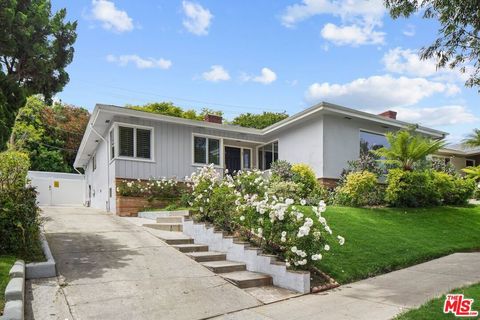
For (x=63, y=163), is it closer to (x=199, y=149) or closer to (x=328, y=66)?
(x=199, y=149)

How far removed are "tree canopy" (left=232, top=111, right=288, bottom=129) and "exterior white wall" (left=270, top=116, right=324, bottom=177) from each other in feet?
58.6

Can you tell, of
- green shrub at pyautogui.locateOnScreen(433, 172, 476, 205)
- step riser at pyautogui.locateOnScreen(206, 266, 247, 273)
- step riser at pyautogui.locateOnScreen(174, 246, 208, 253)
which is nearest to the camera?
step riser at pyautogui.locateOnScreen(206, 266, 247, 273)

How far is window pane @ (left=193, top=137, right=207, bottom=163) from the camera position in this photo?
16531mm

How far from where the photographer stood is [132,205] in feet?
45.3

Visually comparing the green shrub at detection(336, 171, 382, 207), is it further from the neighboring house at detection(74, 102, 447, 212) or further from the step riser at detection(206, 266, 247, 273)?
the step riser at detection(206, 266, 247, 273)

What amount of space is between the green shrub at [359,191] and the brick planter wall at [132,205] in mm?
6341

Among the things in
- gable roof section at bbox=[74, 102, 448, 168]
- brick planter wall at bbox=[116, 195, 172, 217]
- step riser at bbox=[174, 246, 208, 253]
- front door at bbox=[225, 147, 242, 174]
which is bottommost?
step riser at bbox=[174, 246, 208, 253]

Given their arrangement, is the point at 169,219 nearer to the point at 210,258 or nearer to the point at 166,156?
the point at 210,258

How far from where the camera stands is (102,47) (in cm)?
1196

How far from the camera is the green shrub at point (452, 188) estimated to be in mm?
15336

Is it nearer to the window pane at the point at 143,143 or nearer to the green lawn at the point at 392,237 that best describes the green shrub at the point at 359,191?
the green lawn at the point at 392,237

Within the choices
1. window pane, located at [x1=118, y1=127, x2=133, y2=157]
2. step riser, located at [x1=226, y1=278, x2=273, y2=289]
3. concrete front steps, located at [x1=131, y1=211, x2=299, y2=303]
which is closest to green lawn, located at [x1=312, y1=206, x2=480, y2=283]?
step riser, located at [x1=226, y1=278, x2=273, y2=289]

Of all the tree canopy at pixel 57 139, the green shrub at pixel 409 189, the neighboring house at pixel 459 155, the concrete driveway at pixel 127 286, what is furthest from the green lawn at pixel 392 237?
the tree canopy at pixel 57 139

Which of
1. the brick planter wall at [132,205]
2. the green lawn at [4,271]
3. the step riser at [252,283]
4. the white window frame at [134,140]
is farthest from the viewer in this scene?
the white window frame at [134,140]
